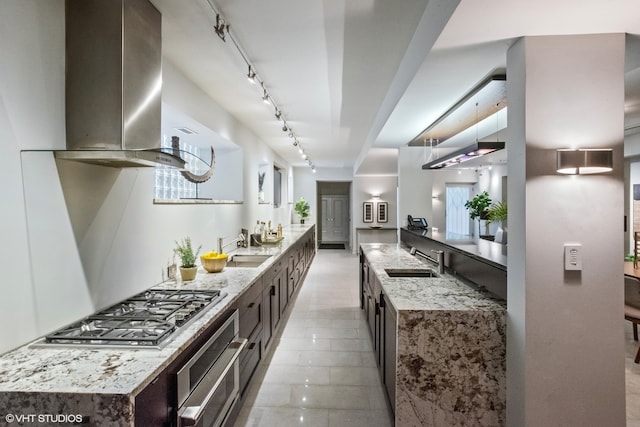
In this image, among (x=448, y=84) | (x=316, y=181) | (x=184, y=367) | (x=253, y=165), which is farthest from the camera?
(x=316, y=181)

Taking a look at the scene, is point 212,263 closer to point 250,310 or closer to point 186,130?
point 250,310

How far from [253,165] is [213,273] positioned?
2.72m

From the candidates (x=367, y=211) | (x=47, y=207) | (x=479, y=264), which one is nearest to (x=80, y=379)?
(x=47, y=207)

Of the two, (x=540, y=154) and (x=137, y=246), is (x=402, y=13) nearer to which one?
(x=540, y=154)

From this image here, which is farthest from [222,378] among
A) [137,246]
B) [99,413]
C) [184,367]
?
[137,246]

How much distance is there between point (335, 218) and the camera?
39.1 feet

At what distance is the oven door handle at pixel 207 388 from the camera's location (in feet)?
4.32

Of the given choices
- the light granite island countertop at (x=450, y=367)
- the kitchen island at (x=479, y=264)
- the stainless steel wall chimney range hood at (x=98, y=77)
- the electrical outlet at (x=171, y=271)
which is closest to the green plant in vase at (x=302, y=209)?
the kitchen island at (x=479, y=264)

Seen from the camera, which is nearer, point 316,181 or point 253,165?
point 253,165

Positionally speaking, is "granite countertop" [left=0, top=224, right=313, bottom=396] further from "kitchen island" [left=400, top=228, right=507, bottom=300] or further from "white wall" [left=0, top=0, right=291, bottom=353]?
"kitchen island" [left=400, top=228, right=507, bottom=300]

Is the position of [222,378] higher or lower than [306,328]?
higher

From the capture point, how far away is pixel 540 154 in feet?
5.55

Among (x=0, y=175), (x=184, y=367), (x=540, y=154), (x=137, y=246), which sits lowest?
(x=184, y=367)

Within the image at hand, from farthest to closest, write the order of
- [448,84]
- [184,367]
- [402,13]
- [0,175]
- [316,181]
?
[316,181] < [448,84] < [402,13] < [184,367] < [0,175]
